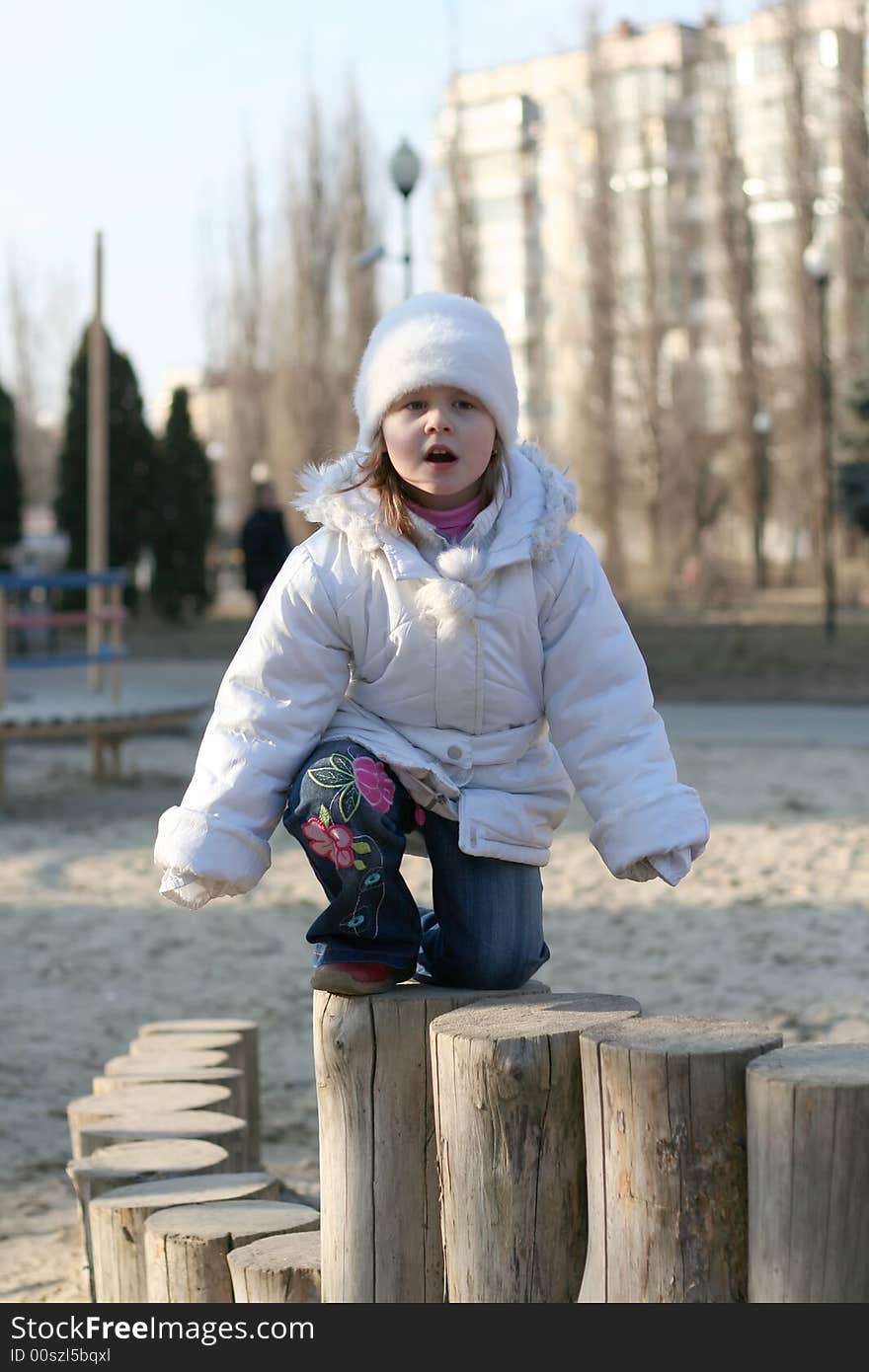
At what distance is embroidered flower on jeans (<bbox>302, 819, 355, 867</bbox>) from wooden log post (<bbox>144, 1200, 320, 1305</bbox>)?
73 cm

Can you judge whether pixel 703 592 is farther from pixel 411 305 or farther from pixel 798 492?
pixel 411 305

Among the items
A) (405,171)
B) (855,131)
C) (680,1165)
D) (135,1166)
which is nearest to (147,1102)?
(135,1166)

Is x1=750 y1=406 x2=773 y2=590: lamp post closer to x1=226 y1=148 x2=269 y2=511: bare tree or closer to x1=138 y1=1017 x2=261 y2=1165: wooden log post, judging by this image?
x1=226 y1=148 x2=269 y2=511: bare tree

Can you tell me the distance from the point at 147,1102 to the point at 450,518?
1625 millimetres

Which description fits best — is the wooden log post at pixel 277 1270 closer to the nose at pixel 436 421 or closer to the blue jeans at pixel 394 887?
the blue jeans at pixel 394 887

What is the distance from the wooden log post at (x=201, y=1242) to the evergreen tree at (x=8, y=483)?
24050 millimetres

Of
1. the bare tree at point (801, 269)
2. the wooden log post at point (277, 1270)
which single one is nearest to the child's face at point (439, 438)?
the wooden log post at point (277, 1270)

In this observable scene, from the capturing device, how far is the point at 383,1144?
2.35 metres

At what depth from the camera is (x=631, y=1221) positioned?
6.72 ft

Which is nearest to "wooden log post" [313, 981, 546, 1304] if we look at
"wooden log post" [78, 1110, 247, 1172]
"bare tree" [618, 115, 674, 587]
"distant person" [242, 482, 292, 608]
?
"wooden log post" [78, 1110, 247, 1172]

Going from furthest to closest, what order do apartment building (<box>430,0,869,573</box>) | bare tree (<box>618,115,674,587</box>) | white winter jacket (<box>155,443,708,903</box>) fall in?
bare tree (<box>618,115,674,587</box>), apartment building (<box>430,0,869,573</box>), white winter jacket (<box>155,443,708,903</box>)

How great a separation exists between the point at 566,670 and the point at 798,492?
99.2 ft

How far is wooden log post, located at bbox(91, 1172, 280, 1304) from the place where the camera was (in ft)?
9.70

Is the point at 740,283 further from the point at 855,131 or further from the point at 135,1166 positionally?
the point at 135,1166
